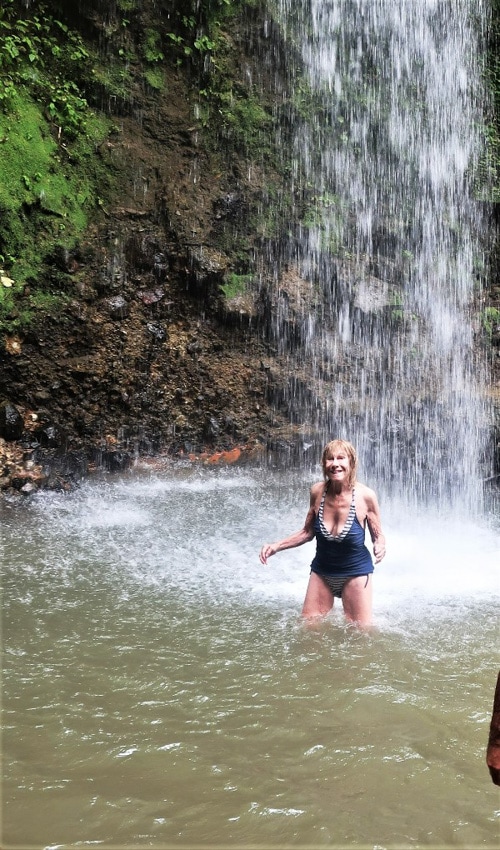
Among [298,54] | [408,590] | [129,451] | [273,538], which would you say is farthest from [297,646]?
[298,54]

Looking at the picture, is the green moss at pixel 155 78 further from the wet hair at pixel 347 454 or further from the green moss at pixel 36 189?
the wet hair at pixel 347 454

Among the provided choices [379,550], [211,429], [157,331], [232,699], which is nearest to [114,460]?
[211,429]

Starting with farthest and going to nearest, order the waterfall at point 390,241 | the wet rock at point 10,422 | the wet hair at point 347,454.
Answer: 1. the waterfall at point 390,241
2. the wet rock at point 10,422
3. the wet hair at point 347,454

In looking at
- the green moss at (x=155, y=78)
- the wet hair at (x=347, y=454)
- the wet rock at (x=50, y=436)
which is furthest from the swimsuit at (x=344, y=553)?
the green moss at (x=155, y=78)

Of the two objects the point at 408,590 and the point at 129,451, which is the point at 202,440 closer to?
the point at 129,451

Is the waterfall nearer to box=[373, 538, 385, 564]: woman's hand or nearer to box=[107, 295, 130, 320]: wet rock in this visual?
box=[107, 295, 130, 320]: wet rock

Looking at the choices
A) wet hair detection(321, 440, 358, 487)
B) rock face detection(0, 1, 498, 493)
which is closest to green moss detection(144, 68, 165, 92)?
rock face detection(0, 1, 498, 493)

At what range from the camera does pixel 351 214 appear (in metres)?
12.9

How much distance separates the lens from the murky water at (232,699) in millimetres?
2801

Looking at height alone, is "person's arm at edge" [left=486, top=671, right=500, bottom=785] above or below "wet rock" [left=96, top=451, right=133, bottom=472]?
above

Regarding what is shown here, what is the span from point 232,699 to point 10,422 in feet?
21.1

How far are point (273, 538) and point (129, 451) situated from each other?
3567 millimetres

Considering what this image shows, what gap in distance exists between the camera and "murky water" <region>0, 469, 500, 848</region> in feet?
9.19

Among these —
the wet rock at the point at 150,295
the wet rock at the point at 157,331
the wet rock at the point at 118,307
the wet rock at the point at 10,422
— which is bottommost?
the wet rock at the point at 10,422
